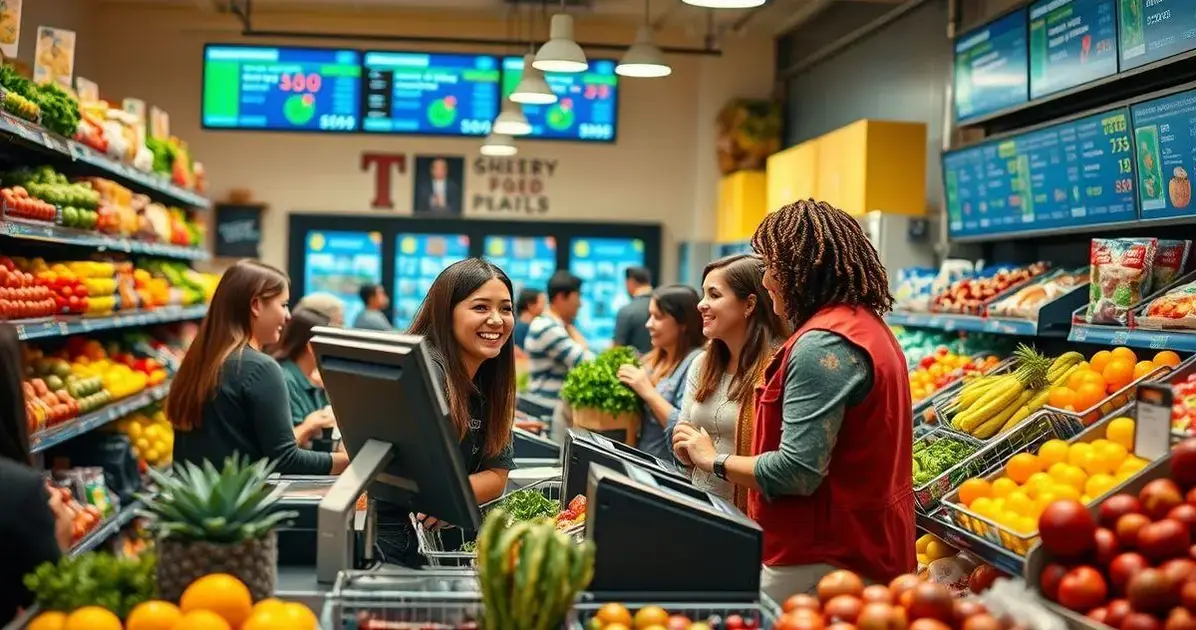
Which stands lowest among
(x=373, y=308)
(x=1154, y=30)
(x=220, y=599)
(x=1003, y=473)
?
(x=220, y=599)

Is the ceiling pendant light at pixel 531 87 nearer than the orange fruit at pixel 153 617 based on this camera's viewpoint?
No

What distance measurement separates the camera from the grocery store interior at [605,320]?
247 centimetres

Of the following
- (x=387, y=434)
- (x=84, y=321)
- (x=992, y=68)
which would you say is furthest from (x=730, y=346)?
(x=84, y=321)

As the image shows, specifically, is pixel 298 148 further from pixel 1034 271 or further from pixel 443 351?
pixel 443 351

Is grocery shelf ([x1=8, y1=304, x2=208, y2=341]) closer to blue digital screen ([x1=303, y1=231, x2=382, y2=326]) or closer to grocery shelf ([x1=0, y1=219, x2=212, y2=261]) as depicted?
grocery shelf ([x1=0, y1=219, x2=212, y2=261])

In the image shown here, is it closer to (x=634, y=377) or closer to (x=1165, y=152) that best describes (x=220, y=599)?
(x=634, y=377)

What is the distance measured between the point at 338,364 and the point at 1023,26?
4485 millimetres

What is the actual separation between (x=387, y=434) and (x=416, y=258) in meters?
9.74

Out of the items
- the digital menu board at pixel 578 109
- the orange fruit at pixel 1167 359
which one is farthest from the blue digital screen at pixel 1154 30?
the digital menu board at pixel 578 109

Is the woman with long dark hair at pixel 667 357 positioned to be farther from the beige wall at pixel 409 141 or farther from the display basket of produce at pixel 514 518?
the beige wall at pixel 409 141

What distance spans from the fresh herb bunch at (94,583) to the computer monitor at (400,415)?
1.73 feet

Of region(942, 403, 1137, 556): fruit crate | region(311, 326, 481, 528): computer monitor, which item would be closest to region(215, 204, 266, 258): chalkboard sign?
region(942, 403, 1137, 556): fruit crate

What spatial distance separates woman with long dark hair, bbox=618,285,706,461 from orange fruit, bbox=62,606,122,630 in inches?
134

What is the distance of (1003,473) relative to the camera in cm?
358
